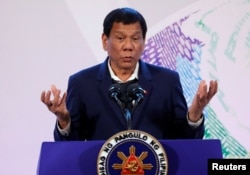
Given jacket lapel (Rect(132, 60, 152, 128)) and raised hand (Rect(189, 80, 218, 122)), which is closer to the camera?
raised hand (Rect(189, 80, 218, 122))

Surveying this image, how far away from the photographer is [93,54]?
288cm

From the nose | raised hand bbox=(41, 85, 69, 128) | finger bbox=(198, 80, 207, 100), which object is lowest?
raised hand bbox=(41, 85, 69, 128)

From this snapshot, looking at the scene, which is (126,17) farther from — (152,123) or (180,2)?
(180,2)

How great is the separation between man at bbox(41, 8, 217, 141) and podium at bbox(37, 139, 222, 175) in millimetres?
205

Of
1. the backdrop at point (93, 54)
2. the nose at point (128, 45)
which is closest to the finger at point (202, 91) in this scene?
the nose at point (128, 45)

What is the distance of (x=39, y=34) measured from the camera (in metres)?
2.90

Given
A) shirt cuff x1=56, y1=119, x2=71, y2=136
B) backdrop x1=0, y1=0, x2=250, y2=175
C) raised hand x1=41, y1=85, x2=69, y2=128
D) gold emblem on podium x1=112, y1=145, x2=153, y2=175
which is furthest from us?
backdrop x1=0, y1=0, x2=250, y2=175

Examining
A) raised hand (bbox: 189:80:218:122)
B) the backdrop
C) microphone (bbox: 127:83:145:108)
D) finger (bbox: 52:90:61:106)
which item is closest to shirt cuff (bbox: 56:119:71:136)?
finger (bbox: 52:90:61:106)

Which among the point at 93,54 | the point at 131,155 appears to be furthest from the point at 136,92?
the point at 93,54

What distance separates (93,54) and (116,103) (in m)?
0.94

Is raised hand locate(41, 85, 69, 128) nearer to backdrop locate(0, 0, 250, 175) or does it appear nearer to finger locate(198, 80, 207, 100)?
finger locate(198, 80, 207, 100)

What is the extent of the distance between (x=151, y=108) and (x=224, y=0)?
111 cm

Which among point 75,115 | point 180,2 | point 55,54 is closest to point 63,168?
point 75,115

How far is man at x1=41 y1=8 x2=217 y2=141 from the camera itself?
202cm
